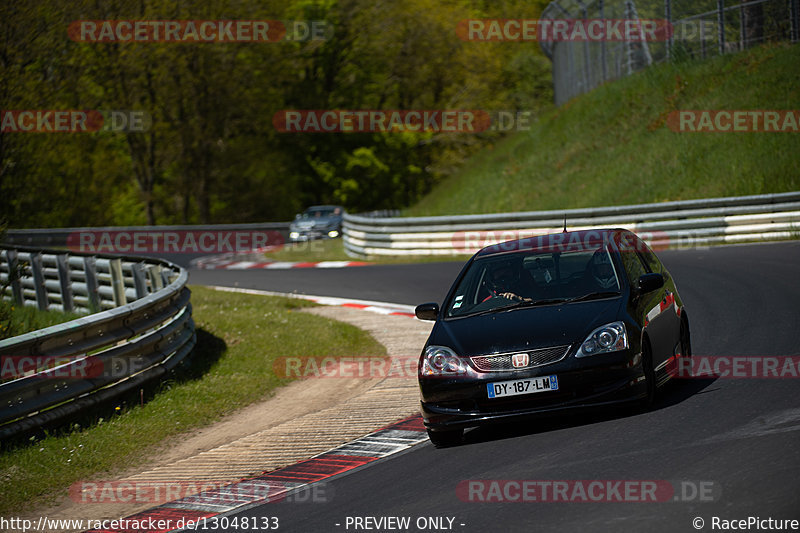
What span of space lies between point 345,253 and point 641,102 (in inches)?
409

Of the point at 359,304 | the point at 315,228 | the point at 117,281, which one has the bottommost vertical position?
the point at 359,304

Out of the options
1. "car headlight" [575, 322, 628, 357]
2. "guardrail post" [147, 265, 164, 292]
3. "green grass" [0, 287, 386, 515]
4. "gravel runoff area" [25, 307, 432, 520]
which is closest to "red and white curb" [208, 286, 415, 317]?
"green grass" [0, 287, 386, 515]

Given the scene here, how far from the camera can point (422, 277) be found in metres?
20.8

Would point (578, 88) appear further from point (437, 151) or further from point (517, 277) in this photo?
point (517, 277)

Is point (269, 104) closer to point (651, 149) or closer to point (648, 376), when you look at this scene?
point (651, 149)

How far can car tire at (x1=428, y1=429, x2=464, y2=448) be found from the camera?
24.8 ft

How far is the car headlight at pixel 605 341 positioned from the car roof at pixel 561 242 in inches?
53.3

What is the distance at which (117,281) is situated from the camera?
15.9m

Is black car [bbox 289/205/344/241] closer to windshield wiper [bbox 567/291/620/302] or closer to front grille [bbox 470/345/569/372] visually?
windshield wiper [bbox 567/291/620/302]

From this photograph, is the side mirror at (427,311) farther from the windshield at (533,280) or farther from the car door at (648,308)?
the car door at (648,308)

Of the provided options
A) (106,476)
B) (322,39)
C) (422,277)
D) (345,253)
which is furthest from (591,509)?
(322,39)

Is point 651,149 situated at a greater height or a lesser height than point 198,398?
greater

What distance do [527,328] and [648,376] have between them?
3.16 feet

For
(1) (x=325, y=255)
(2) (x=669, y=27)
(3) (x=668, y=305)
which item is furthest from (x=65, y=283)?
(2) (x=669, y=27)
